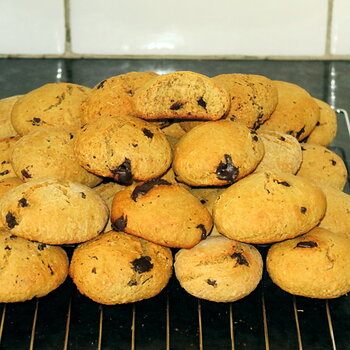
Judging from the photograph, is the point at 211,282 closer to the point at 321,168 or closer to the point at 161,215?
the point at 161,215

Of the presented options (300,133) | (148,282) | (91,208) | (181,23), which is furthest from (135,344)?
(181,23)

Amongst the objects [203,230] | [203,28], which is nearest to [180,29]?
[203,28]

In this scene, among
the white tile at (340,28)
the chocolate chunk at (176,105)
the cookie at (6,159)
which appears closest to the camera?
the chocolate chunk at (176,105)

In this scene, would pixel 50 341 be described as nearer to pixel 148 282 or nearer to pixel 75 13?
pixel 148 282

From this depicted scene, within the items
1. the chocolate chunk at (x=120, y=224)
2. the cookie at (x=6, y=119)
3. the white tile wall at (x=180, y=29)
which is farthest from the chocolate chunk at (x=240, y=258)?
the white tile wall at (x=180, y=29)

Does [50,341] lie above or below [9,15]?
below

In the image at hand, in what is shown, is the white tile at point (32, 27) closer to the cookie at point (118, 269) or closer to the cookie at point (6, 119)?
the cookie at point (6, 119)

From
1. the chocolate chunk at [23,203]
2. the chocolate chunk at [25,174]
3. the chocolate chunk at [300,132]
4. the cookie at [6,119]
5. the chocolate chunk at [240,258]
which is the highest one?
the cookie at [6,119]
